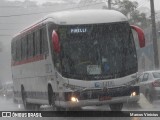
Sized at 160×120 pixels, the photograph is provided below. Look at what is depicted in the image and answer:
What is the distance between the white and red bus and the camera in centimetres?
1439

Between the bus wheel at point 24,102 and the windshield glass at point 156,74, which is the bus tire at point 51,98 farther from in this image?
the windshield glass at point 156,74

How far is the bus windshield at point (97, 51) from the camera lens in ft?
48.0

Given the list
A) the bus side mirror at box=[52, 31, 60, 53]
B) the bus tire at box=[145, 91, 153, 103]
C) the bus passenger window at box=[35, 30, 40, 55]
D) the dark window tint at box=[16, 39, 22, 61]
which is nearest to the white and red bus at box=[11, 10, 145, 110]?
the bus side mirror at box=[52, 31, 60, 53]

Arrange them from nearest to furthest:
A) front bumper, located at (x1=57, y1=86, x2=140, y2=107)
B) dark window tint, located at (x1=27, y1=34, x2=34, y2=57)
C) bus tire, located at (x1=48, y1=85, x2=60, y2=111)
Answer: front bumper, located at (x1=57, y1=86, x2=140, y2=107), bus tire, located at (x1=48, y1=85, x2=60, y2=111), dark window tint, located at (x1=27, y1=34, x2=34, y2=57)

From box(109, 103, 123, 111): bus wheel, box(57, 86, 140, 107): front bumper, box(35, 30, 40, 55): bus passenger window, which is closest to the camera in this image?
box(57, 86, 140, 107): front bumper

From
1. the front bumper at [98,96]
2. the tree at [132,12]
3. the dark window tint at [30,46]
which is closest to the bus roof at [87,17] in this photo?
the front bumper at [98,96]

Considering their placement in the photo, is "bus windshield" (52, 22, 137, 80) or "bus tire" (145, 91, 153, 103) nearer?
"bus windshield" (52, 22, 137, 80)

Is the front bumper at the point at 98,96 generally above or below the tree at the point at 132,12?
below

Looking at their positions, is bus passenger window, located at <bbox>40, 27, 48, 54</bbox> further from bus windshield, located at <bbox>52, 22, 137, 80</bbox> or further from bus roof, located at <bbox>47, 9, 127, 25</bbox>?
bus windshield, located at <bbox>52, 22, 137, 80</bbox>

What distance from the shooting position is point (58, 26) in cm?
1506

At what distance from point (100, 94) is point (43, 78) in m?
3.13

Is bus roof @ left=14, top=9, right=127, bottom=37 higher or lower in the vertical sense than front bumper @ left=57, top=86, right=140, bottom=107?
higher

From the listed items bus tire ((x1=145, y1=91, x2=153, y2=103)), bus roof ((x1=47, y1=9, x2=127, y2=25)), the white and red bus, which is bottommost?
bus tire ((x1=145, y1=91, x2=153, y2=103))

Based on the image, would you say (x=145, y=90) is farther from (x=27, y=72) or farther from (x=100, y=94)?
(x=100, y=94)
